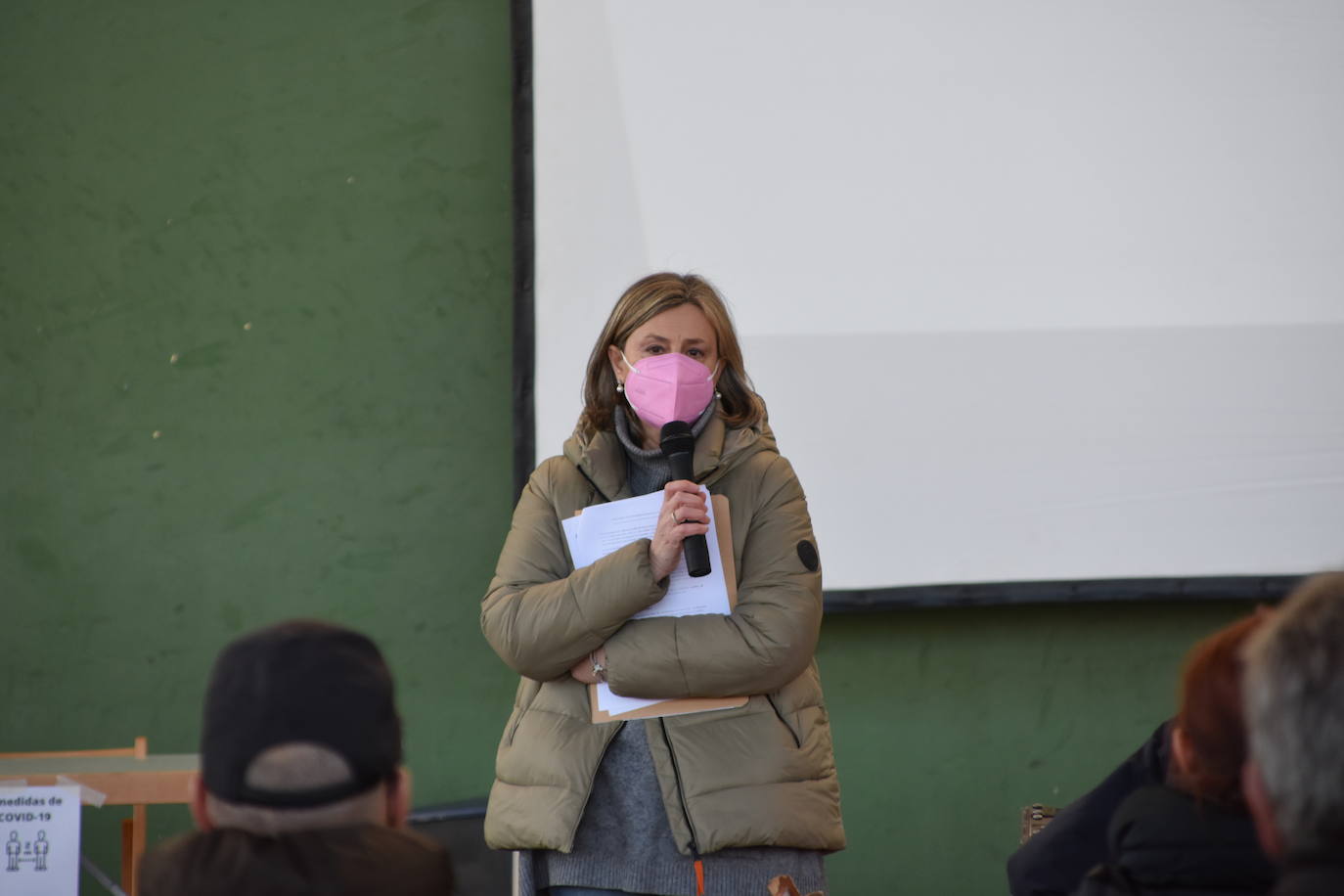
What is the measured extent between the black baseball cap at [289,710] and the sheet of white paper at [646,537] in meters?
0.83

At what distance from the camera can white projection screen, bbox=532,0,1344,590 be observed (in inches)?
133

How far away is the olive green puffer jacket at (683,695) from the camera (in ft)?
6.55

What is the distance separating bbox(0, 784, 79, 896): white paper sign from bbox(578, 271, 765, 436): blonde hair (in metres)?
1.22

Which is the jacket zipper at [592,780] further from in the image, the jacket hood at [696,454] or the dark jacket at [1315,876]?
the dark jacket at [1315,876]

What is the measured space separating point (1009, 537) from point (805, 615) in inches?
57.8

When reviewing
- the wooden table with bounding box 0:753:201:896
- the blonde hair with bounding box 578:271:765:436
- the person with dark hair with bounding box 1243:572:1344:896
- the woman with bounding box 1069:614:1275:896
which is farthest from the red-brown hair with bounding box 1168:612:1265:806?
the wooden table with bounding box 0:753:201:896

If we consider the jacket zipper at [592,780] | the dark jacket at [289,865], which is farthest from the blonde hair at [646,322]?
the dark jacket at [289,865]

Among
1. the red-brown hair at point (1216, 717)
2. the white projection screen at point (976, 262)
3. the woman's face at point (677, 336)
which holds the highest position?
the white projection screen at point (976, 262)

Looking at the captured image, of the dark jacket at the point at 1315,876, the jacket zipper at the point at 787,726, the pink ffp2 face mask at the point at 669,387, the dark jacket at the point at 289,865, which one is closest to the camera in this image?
the dark jacket at the point at 1315,876

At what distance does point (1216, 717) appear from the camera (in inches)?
51.6

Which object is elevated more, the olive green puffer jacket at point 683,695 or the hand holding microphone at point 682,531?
the hand holding microphone at point 682,531

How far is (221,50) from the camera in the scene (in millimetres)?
3508

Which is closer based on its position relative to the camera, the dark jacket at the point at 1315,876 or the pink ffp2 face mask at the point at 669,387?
the dark jacket at the point at 1315,876

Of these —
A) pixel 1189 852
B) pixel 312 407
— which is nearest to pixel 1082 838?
pixel 1189 852
